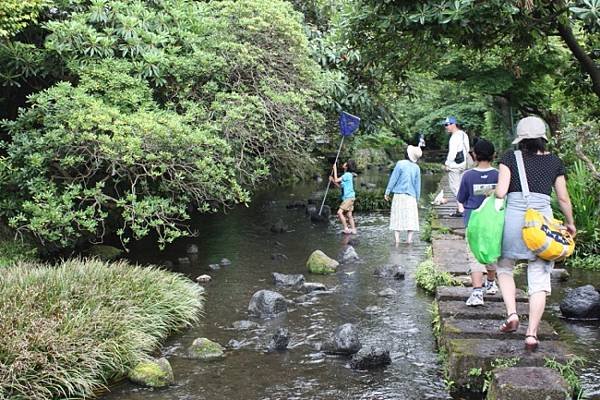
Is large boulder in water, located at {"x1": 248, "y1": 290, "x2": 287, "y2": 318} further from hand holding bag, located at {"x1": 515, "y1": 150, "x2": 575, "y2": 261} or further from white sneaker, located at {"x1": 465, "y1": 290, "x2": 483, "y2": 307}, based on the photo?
hand holding bag, located at {"x1": 515, "y1": 150, "x2": 575, "y2": 261}

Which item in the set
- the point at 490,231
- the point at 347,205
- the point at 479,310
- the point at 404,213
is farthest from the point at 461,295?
the point at 347,205

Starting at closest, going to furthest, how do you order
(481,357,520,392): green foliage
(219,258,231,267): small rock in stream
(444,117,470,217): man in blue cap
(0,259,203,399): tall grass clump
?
(481,357,520,392): green foliage
(0,259,203,399): tall grass clump
(444,117,470,217): man in blue cap
(219,258,231,267): small rock in stream

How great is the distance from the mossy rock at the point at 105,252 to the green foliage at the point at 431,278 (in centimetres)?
569

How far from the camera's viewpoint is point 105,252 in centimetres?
1179

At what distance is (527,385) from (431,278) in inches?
181

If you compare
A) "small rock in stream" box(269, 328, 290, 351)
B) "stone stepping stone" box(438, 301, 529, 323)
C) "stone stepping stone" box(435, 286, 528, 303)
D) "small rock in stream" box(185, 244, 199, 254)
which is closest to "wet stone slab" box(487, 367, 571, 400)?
"stone stepping stone" box(438, 301, 529, 323)

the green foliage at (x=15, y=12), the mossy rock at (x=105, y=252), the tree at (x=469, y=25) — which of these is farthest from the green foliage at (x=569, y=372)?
the mossy rock at (x=105, y=252)

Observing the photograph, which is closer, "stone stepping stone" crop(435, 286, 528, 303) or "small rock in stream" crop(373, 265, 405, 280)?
"stone stepping stone" crop(435, 286, 528, 303)

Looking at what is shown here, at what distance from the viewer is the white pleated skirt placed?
502 inches

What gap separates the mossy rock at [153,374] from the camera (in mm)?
5887

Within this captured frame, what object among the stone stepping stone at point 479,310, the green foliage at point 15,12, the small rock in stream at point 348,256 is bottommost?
the small rock in stream at point 348,256

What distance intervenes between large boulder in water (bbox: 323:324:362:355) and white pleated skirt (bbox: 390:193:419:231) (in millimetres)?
6364

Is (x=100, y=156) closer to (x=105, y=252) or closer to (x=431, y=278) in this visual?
(x=105, y=252)

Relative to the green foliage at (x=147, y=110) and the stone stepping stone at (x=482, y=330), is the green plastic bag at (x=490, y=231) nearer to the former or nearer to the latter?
the stone stepping stone at (x=482, y=330)
